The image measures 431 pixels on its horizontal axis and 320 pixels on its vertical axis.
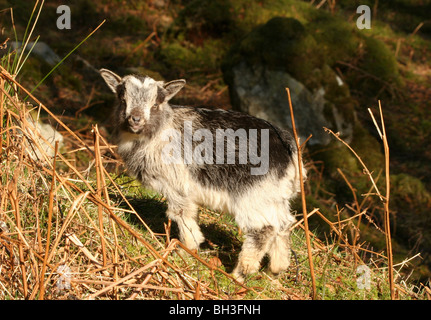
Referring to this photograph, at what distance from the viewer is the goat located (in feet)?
13.6

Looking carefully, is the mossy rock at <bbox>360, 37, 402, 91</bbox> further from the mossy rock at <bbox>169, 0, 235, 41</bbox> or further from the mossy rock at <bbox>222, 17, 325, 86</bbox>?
the mossy rock at <bbox>169, 0, 235, 41</bbox>

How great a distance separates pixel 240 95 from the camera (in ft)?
28.4

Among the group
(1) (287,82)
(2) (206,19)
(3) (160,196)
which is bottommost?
(3) (160,196)

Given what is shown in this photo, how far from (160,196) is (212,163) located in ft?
4.91

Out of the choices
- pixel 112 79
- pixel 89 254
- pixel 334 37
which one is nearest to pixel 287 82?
pixel 334 37

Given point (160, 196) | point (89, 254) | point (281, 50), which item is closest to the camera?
point (89, 254)

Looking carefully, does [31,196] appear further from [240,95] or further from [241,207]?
[240,95]

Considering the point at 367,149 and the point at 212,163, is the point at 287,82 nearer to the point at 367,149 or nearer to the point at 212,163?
the point at 367,149

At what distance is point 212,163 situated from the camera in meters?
4.24

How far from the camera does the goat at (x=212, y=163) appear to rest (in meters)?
4.14

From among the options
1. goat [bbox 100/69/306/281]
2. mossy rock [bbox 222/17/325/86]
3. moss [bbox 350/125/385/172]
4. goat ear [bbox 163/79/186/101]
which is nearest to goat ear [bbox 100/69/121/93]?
goat [bbox 100/69/306/281]

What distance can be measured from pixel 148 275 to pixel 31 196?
1.25 m
